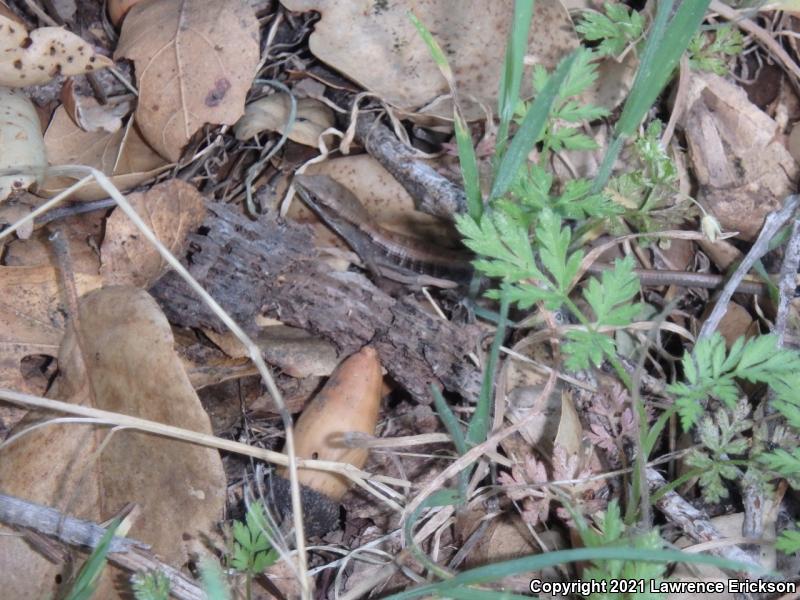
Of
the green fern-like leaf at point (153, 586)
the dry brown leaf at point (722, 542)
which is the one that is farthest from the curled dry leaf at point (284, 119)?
the dry brown leaf at point (722, 542)

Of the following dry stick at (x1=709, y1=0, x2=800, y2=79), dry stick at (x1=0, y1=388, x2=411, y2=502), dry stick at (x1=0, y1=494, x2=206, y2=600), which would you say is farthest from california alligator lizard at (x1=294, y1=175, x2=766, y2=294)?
dry stick at (x1=0, y1=494, x2=206, y2=600)

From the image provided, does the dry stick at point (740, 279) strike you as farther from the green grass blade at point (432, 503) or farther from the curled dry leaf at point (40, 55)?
the curled dry leaf at point (40, 55)

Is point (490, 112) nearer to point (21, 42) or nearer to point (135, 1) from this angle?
point (135, 1)

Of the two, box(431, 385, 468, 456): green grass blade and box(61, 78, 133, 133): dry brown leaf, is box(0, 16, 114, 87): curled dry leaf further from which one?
box(431, 385, 468, 456): green grass blade

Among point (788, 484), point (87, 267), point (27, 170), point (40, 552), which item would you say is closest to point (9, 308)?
point (87, 267)

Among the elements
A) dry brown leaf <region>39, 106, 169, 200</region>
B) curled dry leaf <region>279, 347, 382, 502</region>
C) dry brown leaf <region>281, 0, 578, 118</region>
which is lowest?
curled dry leaf <region>279, 347, 382, 502</region>
